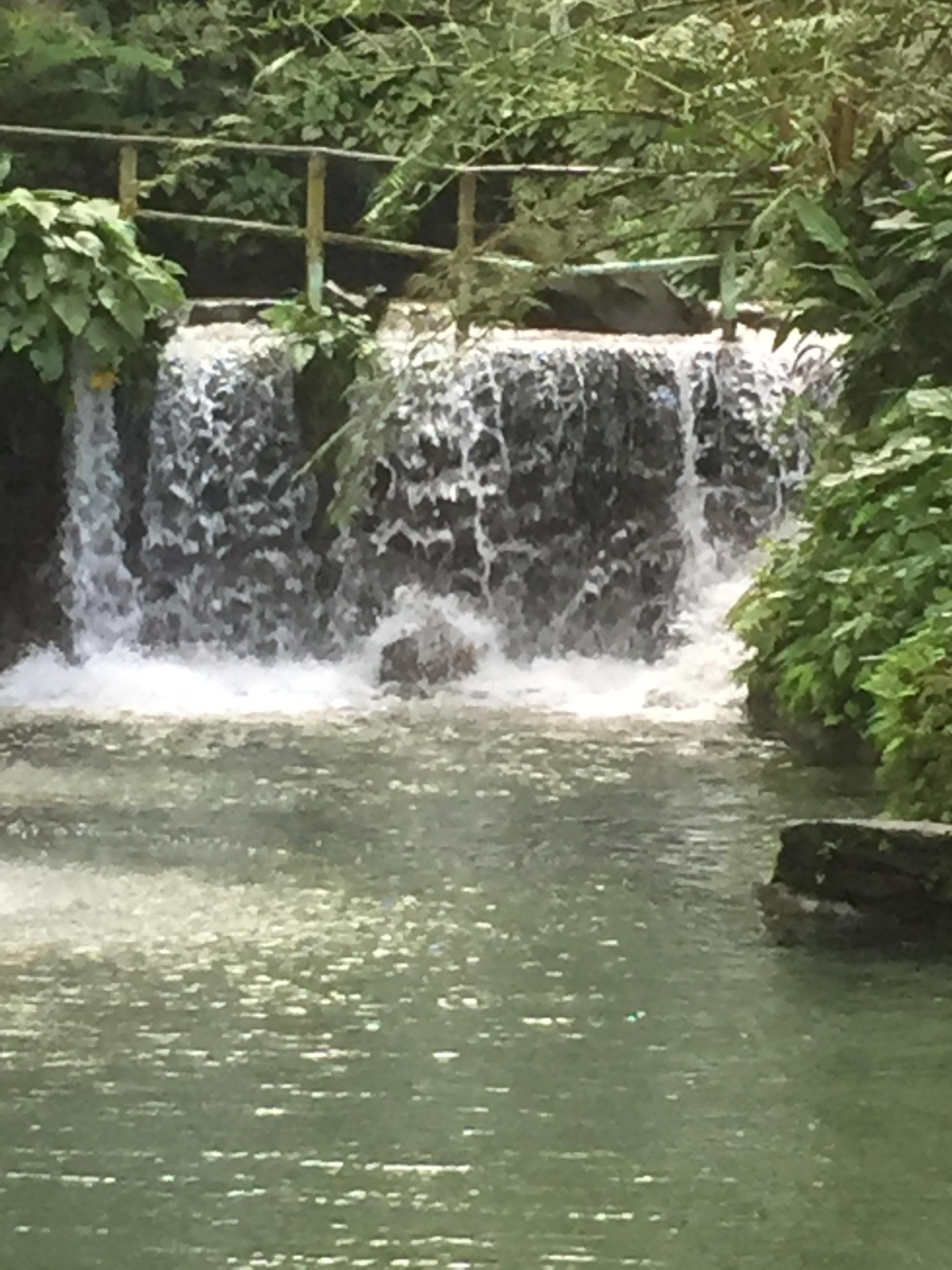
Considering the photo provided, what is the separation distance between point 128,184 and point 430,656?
148 inches

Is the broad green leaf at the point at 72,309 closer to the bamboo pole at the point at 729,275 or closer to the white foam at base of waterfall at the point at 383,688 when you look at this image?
the white foam at base of waterfall at the point at 383,688

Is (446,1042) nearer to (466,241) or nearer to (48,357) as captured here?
(48,357)

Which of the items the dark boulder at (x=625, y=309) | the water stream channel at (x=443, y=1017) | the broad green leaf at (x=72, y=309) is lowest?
the water stream channel at (x=443, y=1017)

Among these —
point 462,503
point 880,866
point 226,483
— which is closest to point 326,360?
point 226,483

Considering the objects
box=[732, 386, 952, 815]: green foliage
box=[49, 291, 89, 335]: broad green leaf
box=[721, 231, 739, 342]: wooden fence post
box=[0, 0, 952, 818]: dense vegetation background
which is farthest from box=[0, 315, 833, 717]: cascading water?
box=[732, 386, 952, 815]: green foliage

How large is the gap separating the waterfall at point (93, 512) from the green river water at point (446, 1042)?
4.72 meters

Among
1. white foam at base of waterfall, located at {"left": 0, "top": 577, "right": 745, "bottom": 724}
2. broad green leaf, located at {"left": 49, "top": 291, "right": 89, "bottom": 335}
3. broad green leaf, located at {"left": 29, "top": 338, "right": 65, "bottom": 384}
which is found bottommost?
white foam at base of waterfall, located at {"left": 0, "top": 577, "right": 745, "bottom": 724}

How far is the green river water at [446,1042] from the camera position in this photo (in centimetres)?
329

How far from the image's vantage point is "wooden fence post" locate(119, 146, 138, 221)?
Result: 12734 mm

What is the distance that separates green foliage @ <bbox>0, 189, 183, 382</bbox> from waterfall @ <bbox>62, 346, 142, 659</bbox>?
1.10 feet

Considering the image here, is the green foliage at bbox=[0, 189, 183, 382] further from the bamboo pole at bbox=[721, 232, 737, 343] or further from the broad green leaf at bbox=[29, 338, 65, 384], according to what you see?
the bamboo pole at bbox=[721, 232, 737, 343]

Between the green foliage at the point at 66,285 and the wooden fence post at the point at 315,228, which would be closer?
the green foliage at the point at 66,285

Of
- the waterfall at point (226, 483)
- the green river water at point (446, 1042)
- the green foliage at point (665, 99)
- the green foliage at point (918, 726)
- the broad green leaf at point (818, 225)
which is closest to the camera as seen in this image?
the green river water at point (446, 1042)

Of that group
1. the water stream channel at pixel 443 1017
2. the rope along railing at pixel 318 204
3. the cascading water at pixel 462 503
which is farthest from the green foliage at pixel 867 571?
the cascading water at pixel 462 503
